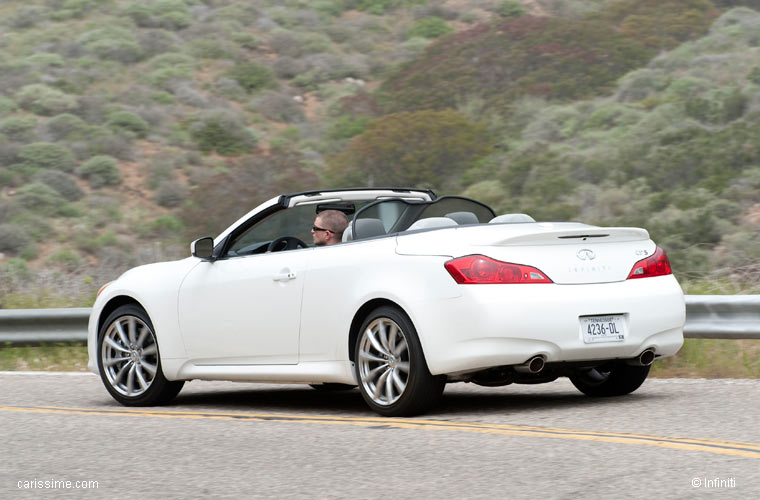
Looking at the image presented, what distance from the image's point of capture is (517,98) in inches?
1880

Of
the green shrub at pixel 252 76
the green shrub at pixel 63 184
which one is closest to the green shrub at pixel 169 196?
the green shrub at pixel 63 184

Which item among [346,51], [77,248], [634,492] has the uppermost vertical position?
[346,51]

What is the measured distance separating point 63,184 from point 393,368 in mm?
34037

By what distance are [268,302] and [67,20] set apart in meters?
53.0

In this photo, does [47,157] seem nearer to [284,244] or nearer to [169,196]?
[169,196]

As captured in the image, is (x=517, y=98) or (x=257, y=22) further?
(x=257, y=22)

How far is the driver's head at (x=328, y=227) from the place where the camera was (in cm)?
835

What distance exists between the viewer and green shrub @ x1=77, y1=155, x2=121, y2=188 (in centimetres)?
4091

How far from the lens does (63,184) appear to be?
130ft

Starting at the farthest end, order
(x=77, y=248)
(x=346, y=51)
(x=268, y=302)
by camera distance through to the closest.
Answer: (x=346, y=51) < (x=77, y=248) < (x=268, y=302)

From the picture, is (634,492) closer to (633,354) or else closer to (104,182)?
(633,354)

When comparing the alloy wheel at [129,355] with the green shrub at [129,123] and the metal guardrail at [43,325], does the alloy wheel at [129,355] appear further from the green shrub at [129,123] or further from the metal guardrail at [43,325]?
the green shrub at [129,123]

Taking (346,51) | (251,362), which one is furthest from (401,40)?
(251,362)

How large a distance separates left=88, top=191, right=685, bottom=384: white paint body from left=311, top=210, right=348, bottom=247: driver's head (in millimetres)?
209
